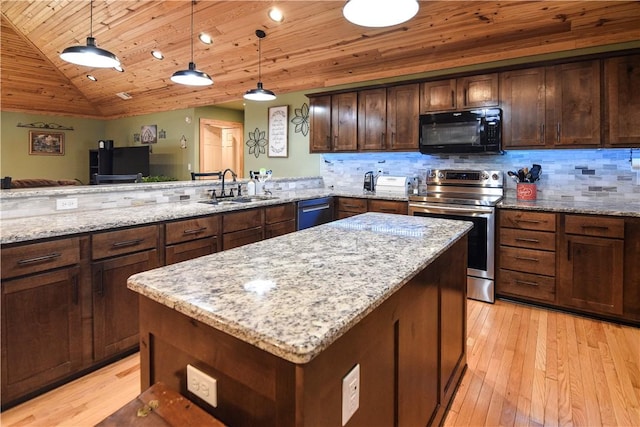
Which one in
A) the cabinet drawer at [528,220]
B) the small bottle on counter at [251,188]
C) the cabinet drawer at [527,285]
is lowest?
the cabinet drawer at [527,285]

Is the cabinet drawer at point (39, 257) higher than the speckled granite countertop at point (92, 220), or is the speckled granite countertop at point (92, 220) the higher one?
the speckled granite countertop at point (92, 220)

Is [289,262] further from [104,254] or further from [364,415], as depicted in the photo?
[104,254]

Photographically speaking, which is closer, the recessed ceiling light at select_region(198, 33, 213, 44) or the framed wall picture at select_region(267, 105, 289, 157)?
the recessed ceiling light at select_region(198, 33, 213, 44)

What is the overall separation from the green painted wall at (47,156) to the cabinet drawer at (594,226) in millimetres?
9453

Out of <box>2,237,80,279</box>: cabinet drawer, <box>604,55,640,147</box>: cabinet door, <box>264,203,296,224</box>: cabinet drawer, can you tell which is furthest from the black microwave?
<box>2,237,80,279</box>: cabinet drawer

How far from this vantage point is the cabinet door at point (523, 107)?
3385mm

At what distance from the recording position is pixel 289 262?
1335mm

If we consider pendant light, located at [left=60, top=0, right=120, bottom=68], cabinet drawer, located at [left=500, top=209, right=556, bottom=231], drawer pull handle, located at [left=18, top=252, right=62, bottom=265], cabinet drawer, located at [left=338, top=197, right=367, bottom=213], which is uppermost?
pendant light, located at [left=60, top=0, right=120, bottom=68]

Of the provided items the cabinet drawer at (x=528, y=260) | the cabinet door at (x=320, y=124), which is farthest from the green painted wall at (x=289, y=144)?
the cabinet drawer at (x=528, y=260)

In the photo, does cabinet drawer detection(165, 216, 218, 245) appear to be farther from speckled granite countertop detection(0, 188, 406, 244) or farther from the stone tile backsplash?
the stone tile backsplash

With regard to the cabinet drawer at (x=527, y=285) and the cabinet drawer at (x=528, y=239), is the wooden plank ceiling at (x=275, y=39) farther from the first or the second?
the cabinet drawer at (x=527, y=285)

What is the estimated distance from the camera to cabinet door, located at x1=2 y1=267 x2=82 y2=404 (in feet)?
6.19

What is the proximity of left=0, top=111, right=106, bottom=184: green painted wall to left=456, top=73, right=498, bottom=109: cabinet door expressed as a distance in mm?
8331

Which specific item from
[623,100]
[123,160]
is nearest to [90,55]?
[623,100]
